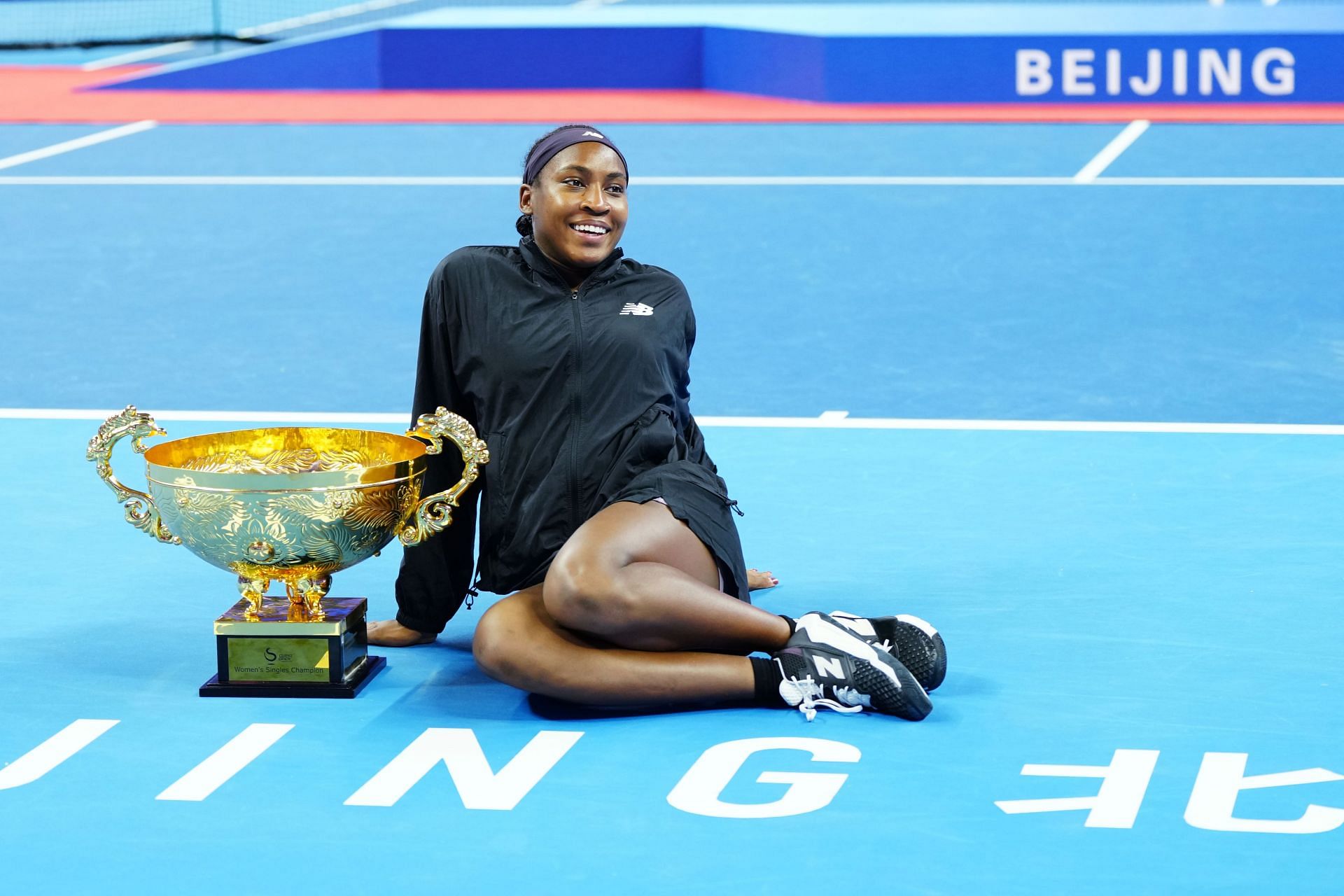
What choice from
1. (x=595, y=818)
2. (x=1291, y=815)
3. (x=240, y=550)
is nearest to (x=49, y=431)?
(x=240, y=550)

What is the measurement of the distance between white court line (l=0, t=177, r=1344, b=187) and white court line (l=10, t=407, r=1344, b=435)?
4.58 metres

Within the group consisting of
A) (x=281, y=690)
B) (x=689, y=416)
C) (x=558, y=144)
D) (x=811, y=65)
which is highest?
(x=811, y=65)

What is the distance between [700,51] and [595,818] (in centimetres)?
1320

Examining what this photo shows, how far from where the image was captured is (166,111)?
14.9 meters

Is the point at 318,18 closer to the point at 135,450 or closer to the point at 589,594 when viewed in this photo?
the point at 135,450

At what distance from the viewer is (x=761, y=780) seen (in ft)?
11.8

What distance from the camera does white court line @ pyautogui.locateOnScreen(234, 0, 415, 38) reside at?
2102 cm

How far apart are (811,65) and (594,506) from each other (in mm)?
11017

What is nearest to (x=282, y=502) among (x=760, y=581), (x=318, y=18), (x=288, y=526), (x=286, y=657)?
(x=288, y=526)

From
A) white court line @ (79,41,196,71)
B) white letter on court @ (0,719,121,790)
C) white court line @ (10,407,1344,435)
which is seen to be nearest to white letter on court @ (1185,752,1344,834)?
white letter on court @ (0,719,121,790)

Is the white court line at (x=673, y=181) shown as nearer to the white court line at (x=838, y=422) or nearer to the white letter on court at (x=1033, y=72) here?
the white letter on court at (x=1033, y=72)

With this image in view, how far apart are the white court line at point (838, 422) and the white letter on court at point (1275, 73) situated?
8102mm

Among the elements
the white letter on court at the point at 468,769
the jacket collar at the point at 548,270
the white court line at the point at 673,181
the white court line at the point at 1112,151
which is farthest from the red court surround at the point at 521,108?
the white letter on court at the point at 468,769

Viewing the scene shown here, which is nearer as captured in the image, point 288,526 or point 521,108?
point 288,526
